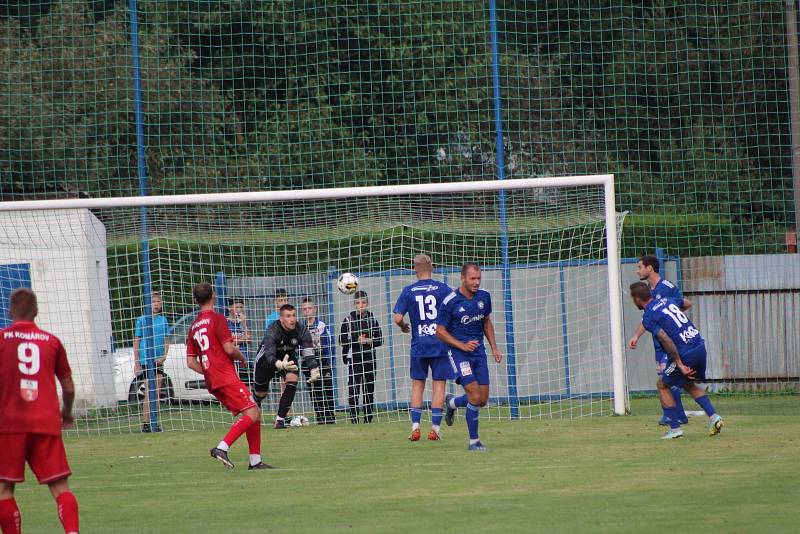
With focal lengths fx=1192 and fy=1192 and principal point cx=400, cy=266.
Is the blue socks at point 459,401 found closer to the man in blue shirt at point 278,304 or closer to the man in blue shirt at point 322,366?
the man in blue shirt at point 322,366

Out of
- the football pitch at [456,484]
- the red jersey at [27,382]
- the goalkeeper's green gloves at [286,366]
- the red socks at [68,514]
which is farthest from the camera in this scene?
the goalkeeper's green gloves at [286,366]

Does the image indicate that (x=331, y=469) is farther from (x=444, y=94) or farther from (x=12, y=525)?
(x=444, y=94)

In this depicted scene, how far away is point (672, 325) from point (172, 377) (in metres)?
8.66

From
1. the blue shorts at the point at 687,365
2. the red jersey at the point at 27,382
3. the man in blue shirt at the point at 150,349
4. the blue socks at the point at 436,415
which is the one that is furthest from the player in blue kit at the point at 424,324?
the red jersey at the point at 27,382

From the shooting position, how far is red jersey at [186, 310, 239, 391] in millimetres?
11617

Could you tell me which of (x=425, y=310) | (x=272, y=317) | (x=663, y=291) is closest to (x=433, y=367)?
(x=425, y=310)

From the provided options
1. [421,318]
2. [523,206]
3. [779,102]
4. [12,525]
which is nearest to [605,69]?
[779,102]

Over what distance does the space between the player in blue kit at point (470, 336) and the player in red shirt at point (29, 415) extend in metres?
5.28

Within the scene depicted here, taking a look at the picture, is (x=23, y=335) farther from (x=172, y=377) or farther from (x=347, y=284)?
Result: (x=172, y=377)

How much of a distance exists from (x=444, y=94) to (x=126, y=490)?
17.3 m

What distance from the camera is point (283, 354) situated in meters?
16.7

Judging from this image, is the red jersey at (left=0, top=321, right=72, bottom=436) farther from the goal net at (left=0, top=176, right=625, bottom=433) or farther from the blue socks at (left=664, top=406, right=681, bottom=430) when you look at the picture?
the goal net at (left=0, top=176, right=625, bottom=433)

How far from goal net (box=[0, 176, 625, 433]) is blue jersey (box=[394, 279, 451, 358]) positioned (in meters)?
2.23

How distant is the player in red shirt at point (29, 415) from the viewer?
7.86 m
